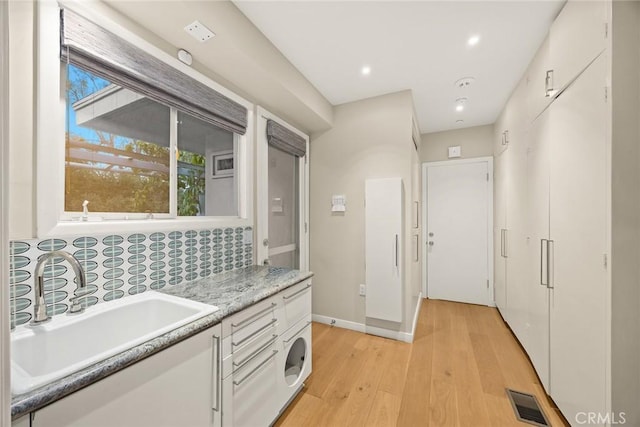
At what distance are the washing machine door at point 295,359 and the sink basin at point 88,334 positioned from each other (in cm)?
72

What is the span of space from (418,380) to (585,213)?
5.41 feet

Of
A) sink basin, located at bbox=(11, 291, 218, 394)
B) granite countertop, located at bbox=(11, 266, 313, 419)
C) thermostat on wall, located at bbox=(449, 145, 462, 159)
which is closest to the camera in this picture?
granite countertop, located at bbox=(11, 266, 313, 419)

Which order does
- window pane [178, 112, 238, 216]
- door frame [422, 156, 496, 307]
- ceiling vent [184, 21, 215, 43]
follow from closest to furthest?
ceiling vent [184, 21, 215, 43] → window pane [178, 112, 238, 216] → door frame [422, 156, 496, 307]

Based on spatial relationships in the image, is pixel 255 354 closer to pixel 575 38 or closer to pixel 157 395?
pixel 157 395

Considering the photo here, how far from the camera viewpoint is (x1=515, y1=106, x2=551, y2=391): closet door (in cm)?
180

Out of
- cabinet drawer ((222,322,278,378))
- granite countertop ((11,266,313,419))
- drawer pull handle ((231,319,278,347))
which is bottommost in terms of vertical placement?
cabinet drawer ((222,322,278,378))

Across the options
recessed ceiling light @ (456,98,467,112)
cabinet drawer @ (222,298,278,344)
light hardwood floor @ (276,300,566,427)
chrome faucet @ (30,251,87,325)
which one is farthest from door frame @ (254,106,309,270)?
recessed ceiling light @ (456,98,467,112)

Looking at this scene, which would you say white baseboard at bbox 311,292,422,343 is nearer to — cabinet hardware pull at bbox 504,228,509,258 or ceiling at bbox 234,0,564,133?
cabinet hardware pull at bbox 504,228,509,258

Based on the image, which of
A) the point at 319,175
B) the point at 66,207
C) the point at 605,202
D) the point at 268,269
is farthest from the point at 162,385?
the point at 319,175

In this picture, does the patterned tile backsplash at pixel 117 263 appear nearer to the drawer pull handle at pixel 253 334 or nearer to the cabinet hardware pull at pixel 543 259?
the drawer pull handle at pixel 253 334

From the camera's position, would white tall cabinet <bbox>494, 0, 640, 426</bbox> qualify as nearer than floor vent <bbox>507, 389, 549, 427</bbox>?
Yes

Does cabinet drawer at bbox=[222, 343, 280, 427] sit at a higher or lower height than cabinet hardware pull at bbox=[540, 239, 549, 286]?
lower

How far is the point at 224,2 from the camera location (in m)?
1.54

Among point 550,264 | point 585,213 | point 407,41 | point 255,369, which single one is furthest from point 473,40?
point 255,369
